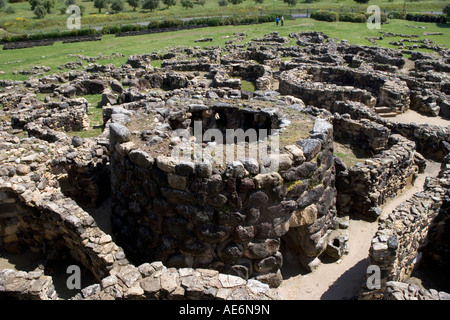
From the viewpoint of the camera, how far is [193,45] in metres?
43.5

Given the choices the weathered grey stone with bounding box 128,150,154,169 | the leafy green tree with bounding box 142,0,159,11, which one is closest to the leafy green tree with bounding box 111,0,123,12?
the leafy green tree with bounding box 142,0,159,11

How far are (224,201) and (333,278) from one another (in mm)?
3992

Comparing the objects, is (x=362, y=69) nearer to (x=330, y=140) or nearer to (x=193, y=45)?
(x=330, y=140)

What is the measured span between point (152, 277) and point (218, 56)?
2964 cm

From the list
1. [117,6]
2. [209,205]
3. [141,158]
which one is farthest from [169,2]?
[209,205]

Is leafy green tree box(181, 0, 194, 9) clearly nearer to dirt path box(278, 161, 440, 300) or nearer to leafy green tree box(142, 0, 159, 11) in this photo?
leafy green tree box(142, 0, 159, 11)

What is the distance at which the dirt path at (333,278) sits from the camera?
1002 cm

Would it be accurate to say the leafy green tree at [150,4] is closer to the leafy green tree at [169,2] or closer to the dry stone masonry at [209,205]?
the leafy green tree at [169,2]

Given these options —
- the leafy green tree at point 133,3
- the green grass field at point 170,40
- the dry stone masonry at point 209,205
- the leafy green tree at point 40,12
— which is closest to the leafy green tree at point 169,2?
the leafy green tree at point 133,3

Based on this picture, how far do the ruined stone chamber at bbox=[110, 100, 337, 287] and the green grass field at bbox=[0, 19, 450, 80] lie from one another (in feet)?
85.2

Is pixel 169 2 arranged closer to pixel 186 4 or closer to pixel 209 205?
pixel 186 4

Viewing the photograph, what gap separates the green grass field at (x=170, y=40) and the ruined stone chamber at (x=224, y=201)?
2596 centimetres
